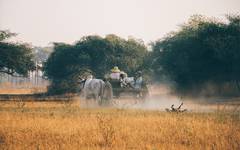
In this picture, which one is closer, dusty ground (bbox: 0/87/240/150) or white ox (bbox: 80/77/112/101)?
dusty ground (bbox: 0/87/240/150)

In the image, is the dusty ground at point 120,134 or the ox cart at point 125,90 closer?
the dusty ground at point 120,134

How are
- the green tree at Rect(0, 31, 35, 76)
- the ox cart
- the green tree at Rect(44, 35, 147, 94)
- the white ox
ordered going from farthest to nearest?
the green tree at Rect(44, 35, 147, 94) → the green tree at Rect(0, 31, 35, 76) → the ox cart → the white ox

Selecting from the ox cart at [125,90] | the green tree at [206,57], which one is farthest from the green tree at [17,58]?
the ox cart at [125,90]

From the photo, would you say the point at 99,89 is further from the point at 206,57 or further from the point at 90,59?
the point at 90,59

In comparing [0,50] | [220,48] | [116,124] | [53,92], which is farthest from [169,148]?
[53,92]

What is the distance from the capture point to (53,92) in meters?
53.8

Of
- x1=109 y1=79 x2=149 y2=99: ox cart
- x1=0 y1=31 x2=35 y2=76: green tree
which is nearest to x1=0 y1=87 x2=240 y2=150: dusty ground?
x1=109 y1=79 x2=149 y2=99: ox cart

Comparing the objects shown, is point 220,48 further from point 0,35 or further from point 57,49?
point 57,49

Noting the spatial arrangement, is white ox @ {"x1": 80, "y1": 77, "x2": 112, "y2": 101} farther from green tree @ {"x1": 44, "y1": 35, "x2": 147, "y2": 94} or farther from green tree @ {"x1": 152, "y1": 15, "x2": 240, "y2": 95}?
green tree @ {"x1": 44, "y1": 35, "x2": 147, "y2": 94}

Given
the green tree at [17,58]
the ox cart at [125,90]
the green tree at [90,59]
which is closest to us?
the ox cart at [125,90]

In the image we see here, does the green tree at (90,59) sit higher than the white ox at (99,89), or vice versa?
the green tree at (90,59)

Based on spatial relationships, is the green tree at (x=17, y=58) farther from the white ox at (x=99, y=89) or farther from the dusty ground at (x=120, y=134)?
the dusty ground at (x=120, y=134)

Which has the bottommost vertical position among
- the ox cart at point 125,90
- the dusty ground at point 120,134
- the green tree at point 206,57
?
the dusty ground at point 120,134

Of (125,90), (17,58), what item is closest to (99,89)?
(125,90)
